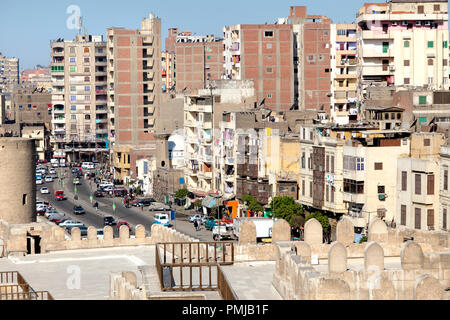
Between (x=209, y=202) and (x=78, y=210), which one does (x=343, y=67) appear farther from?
(x=78, y=210)

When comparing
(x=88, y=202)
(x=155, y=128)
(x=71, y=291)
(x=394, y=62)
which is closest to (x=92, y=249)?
(x=71, y=291)

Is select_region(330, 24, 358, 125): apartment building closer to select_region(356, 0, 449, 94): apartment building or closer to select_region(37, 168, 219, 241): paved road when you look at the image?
select_region(356, 0, 449, 94): apartment building

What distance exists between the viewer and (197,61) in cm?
18362

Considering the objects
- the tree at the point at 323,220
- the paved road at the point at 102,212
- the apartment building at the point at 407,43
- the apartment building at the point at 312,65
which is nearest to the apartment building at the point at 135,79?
the paved road at the point at 102,212

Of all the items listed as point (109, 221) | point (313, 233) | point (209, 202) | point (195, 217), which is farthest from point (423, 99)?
point (313, 233)

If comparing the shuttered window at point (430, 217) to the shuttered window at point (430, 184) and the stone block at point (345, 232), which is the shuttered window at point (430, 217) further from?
the stone block at point (345, 232)

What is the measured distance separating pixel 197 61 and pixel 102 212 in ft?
238

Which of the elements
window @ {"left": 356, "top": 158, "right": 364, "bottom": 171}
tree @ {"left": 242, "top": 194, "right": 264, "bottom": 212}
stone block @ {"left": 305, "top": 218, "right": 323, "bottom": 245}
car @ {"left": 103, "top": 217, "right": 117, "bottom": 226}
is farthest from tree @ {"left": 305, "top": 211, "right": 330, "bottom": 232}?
stone block @ {"left": 305, "top": 218, "right": 323, "bottom": 245}

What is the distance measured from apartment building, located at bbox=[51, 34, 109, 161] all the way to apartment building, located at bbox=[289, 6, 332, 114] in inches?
1895

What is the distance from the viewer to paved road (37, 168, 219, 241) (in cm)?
9510

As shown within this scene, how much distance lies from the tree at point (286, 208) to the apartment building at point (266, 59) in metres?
47.0

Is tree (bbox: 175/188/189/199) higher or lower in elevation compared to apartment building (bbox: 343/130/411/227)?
lower

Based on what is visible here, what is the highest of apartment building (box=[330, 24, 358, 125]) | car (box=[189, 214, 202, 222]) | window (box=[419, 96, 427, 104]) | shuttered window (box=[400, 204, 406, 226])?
apartment building (box=[330, 24, 358, 125])

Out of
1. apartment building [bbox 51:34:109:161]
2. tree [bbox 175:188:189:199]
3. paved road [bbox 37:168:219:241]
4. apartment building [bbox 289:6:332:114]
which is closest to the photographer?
paved road [bbox 37:168:219:241]
